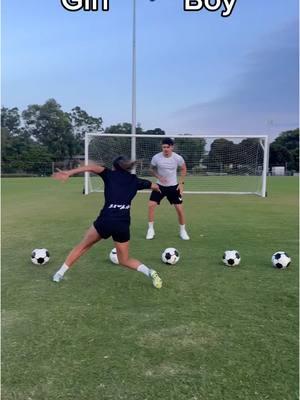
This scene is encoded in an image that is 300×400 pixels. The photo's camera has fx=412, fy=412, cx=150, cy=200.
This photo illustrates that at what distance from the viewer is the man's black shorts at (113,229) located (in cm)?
487

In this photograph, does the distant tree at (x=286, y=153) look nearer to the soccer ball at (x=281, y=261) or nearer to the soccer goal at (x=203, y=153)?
the soccer goal at (x=203, y=153)

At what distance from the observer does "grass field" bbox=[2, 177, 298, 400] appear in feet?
9.49

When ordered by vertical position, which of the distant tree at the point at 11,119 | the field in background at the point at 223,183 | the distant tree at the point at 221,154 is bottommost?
the field in background at the point at 223,183

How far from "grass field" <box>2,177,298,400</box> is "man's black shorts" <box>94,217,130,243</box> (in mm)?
659

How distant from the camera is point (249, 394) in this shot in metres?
2.80

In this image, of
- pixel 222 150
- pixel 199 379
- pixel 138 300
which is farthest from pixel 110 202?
pixel 222 150

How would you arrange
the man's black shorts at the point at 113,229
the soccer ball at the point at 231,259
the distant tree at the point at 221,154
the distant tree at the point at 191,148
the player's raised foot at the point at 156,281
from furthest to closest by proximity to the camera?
the distant tree at the point at 221,154 < the distant tree at the point at 191,148 < the soccer ball at the point at 231,259 < the player's raised foot at the point at 156,281 < the man's black shorts at the point at 113,229

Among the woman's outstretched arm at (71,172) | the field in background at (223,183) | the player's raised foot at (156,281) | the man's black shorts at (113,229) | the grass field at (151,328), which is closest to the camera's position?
the grass field at (151,328)

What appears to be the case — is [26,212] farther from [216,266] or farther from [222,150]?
[222,150]

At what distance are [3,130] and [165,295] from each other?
65994 millimetres

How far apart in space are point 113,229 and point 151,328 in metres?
1.40

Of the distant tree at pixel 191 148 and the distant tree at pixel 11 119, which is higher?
the distant tree at pixel 11 119

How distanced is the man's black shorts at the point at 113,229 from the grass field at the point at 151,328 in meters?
0.66

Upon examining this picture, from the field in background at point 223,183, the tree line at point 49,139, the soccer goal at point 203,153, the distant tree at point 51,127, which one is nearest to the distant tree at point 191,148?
the soccer goal at point 203,153
